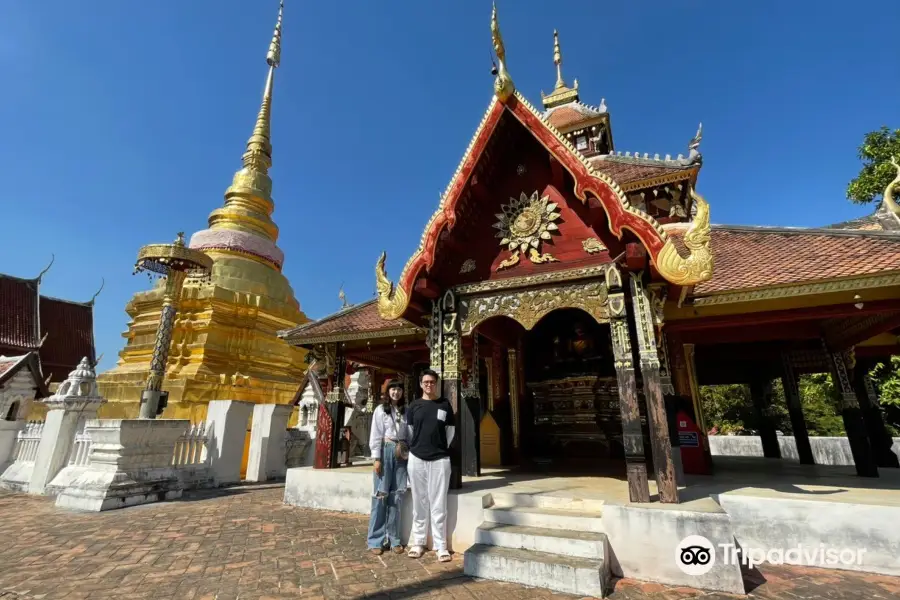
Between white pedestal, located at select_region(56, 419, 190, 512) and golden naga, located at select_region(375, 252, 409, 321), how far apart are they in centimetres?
623

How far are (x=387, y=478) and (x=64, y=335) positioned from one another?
28146 mm

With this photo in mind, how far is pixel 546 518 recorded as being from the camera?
4.85m

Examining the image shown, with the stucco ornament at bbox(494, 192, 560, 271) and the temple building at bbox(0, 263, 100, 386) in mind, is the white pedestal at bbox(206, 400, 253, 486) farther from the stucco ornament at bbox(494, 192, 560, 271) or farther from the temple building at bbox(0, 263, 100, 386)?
the temple building at bbox(0, 263, 100, 386)

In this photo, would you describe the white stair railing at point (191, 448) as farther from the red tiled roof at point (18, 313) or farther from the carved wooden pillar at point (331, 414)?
the red tiled roof at point (18, 313)

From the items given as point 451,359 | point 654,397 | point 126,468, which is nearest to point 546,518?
point 654,397

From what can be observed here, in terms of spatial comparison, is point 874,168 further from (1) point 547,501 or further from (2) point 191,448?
(2) point 191,448

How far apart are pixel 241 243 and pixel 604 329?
18.2 metres

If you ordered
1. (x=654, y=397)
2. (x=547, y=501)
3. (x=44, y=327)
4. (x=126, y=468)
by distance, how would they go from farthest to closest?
(x=44, y=327), (x=126, y=468), (x=547, y=501), (x=654, y=397)

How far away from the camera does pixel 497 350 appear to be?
970cm

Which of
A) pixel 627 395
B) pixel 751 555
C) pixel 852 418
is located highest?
pixel 627 395

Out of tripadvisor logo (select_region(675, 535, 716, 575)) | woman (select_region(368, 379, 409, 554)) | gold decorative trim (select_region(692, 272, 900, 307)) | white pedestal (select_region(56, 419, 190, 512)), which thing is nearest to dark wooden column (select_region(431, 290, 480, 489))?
woman (select_region(368, 379, 409, 554))

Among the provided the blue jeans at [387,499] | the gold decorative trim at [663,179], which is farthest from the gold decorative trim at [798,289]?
the blue jeans at [387,499]

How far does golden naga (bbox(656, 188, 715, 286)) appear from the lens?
4762 millimetres

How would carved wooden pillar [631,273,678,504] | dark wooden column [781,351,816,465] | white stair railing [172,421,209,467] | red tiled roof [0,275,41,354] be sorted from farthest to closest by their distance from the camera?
1. red tiled roof [0,275,41,354]
2. dark wooden column [781,351,816,465]
3. white stair railing [172,421,209,467]
4. carved wooden pillar [631,273,678,504]
